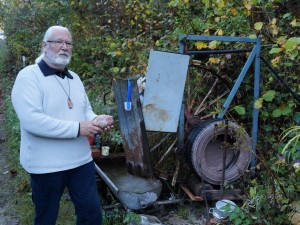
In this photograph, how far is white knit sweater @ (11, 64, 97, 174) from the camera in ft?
8.46

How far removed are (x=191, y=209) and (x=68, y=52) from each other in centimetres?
222

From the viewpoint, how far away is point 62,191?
2906 millimetres

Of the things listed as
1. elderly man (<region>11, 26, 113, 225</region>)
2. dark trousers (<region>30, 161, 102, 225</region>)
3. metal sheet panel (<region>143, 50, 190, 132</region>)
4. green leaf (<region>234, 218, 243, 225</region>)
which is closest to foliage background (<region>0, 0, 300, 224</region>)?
green leaf (<region>234, 218, 243, 225</region>)

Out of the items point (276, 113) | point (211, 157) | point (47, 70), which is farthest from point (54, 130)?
point (276, 113)

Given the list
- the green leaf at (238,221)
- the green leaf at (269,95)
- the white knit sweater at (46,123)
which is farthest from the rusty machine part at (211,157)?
the white knit sweater at (46,123)

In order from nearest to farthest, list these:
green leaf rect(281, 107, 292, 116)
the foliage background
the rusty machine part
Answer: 1. the foliage background
2. the rusty machine part
3. green leaf rect(281, 107, 292, 116)

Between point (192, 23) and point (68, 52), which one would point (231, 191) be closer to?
point (68, 52)

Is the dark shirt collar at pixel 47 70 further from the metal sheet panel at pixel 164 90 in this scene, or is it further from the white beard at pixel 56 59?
the metal sheet panel at pixel 164 90

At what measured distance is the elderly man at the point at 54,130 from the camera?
8.54ft

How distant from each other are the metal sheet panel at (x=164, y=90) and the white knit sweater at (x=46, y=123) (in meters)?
1.18

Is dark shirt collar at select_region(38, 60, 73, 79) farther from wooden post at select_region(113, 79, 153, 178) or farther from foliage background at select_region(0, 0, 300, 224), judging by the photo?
foliage background at select_region(0, 0, 300, 224)

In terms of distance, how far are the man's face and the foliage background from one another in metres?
1.76

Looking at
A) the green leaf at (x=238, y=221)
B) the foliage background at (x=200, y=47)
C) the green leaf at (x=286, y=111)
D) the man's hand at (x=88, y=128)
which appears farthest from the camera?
the green leaf at (x=286, y=111)

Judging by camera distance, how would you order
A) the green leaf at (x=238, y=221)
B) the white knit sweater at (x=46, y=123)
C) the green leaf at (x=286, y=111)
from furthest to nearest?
the green leaf at (x=286, y=111) → the green leaf at (x=238, y=221) → the white knit sweater at (x=46, y=123)
